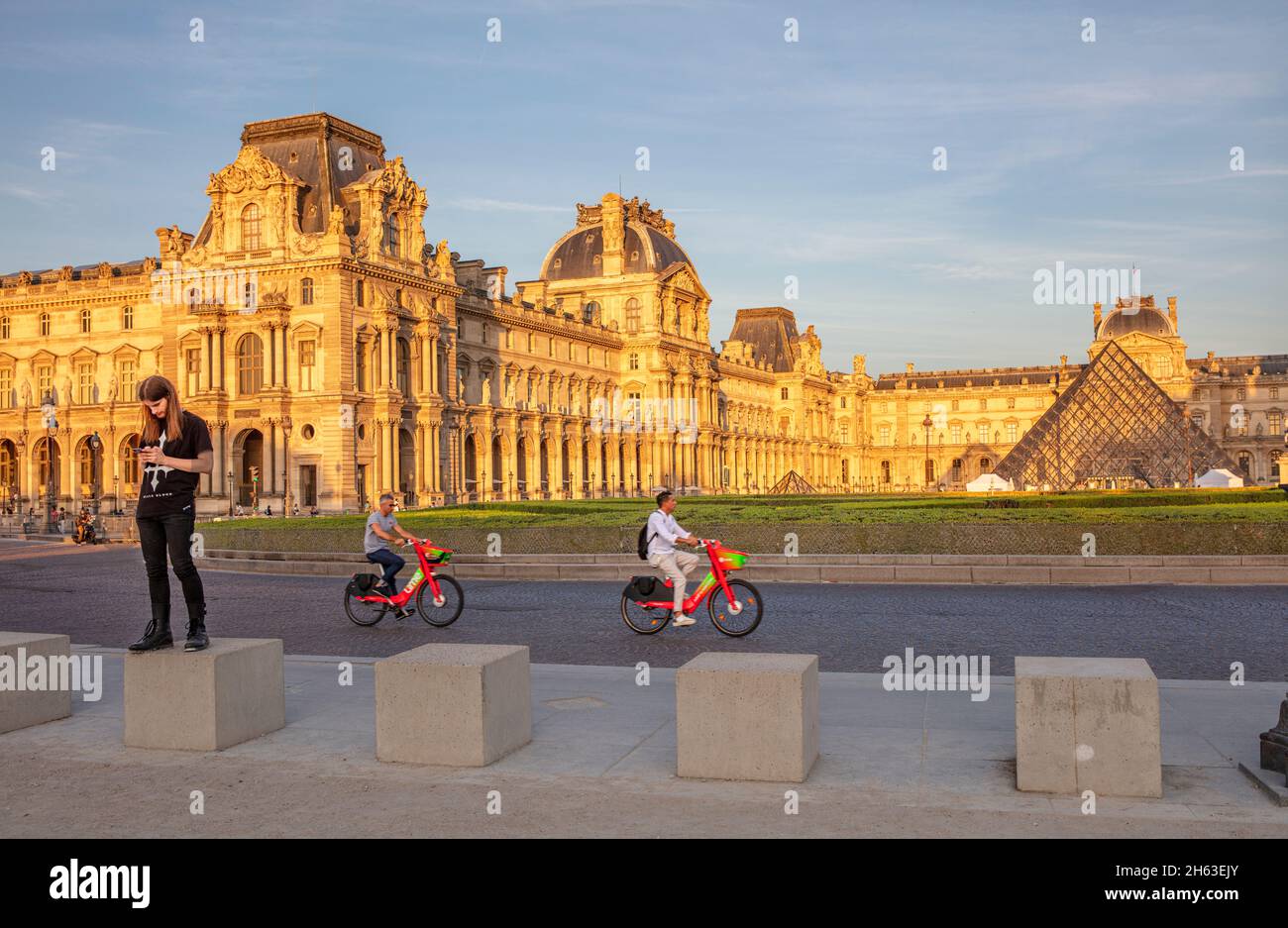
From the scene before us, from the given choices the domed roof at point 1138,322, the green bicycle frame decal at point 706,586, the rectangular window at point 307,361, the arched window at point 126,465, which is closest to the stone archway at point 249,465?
the rectangular window at point 307,361

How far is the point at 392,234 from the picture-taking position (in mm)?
58594

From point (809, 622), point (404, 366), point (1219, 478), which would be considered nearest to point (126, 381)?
point (404, 366)

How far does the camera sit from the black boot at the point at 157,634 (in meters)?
8.78

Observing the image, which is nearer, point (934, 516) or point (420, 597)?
point (420, 597)

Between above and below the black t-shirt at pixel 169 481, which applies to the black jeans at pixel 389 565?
below

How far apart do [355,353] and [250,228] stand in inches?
301

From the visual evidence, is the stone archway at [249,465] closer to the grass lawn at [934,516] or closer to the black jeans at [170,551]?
the grass lawn at [934,516]

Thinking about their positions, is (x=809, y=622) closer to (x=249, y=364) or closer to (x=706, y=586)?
(x=706, y=586)

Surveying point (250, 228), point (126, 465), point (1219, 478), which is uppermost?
point (250, 228)

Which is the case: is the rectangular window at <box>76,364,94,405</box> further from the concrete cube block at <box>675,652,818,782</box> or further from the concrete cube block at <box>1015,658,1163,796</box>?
the concrete cube block at <box>1015,658,1163,796</box>

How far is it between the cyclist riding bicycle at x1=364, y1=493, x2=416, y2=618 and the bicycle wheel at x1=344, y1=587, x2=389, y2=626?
27 centimetres

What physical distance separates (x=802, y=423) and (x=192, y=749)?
11442 cm

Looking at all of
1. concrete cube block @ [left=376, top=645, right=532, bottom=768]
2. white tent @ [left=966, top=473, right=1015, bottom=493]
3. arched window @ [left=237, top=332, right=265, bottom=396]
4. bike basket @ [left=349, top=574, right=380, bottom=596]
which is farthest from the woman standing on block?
white tent @ [left=966, top=473, right=1015, bottom=493]

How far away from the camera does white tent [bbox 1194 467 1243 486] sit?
2251 inches
